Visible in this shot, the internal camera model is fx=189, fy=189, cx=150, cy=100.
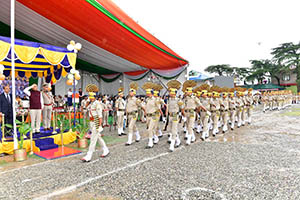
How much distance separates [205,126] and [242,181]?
4.28 m

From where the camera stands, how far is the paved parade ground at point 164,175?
3521 millimetres

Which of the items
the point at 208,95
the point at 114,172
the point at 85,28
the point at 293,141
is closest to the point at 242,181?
the point at 114,172

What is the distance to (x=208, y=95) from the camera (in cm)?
948

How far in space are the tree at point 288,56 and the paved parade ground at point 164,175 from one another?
42.2m

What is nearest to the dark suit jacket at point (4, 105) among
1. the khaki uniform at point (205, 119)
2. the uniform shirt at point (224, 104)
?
the khaki uniform at point (205, 119)

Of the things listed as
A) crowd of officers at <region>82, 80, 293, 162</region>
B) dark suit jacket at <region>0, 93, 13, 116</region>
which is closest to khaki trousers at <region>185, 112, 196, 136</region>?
crowd of officers at <region>82, 80, 293, 162</region>

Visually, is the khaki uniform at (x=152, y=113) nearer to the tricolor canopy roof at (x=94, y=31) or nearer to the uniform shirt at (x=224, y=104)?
the uniform shirt at (x=224, y=104)

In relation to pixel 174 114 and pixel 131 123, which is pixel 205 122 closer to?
pixel 174 114

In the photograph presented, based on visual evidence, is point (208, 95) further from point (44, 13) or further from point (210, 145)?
point (44, 13)

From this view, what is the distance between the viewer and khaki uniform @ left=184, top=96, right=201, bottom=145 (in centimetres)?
737

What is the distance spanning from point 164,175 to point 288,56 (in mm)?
48220

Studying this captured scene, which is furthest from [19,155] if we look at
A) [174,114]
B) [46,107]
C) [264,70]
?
[264,70]

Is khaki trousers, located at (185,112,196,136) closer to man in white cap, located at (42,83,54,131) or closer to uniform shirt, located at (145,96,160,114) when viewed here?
uniform shirt, located at (145,96,160,114)

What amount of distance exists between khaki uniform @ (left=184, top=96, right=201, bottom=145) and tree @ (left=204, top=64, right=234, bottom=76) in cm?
4896
